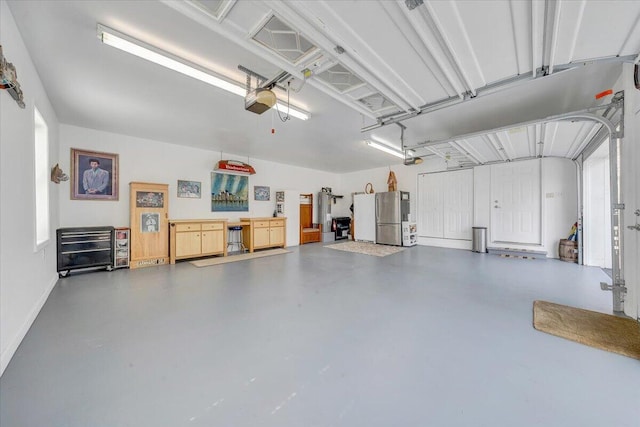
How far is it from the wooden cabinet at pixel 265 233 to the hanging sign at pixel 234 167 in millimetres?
1474

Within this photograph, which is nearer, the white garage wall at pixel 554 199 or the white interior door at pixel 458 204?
the white garage wall at pixel 554 199

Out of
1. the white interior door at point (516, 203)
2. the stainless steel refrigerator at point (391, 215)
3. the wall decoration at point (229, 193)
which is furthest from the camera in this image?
the stainless steel refrigerator at point (391, 215)

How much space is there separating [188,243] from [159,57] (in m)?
4.38

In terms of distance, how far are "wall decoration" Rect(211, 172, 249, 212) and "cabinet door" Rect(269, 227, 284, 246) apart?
3.60ft

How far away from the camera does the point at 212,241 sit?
6.26 m

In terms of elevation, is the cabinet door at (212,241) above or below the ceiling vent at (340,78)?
below

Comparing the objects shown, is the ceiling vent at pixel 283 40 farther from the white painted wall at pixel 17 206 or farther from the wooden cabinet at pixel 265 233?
the wooden cabinet at pixel 265 233

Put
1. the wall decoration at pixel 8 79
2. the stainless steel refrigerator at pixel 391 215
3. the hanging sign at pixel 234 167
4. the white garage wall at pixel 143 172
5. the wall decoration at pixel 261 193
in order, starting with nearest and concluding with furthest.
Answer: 1. the wall decoration at pixel 8 79
2. the white garage wall at pixel 143 172
3. the hanging sign at pixel 234 167
4. the wall decoration at pixel 261 193
5. the stainless steel refrigerator at pixel 391 215

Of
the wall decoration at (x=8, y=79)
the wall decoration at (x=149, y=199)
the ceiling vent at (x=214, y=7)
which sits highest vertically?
the ceiling vent at (x=214, y=7)

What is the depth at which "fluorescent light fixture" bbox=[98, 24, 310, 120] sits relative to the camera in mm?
2182

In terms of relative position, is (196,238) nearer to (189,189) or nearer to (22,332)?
(189,189)

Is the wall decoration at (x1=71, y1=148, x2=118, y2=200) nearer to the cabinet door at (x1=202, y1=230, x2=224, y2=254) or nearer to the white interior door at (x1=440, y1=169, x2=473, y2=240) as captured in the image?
the cabinet door at (x1=202, y1=230, x2=224, y2=254)

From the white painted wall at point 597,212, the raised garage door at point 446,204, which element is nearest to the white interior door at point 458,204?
the raised garage door at point 446,204

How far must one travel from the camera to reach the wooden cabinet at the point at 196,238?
5.64m
